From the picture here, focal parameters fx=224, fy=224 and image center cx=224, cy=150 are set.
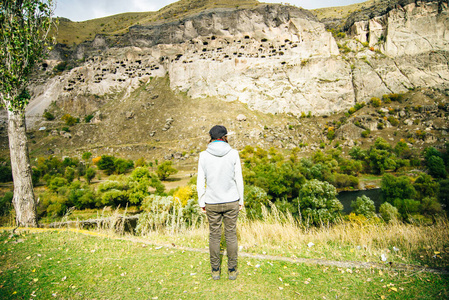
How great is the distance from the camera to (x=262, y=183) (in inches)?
1261

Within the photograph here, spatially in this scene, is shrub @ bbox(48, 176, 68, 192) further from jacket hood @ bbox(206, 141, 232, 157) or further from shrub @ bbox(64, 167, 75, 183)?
jacket hood @ bbox(206, 141, 232, 157)

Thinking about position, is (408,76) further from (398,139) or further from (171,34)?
(171,34)

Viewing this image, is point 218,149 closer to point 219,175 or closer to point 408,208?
point 219,175

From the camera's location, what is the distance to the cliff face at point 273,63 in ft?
200

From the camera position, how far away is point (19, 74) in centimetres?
876

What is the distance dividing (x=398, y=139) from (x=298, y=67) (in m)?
30.0

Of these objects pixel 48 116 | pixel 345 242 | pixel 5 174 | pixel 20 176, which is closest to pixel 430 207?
pixel 345 242

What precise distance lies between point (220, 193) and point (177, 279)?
65.6 inches

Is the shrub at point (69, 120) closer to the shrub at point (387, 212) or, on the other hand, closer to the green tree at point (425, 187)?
the shrub at point (387, 212)

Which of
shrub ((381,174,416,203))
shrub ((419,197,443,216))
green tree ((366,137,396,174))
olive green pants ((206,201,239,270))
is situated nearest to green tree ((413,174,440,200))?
shrub ((381,174,416,203))

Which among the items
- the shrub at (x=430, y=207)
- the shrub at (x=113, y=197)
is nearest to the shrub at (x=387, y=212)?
the shrub at (x=430, y=207)

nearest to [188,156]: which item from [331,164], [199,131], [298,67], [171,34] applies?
[199,131]

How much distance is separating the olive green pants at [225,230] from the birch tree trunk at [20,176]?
8133 mm

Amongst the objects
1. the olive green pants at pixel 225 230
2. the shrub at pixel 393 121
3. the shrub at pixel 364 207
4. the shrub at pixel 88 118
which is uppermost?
the shrub at pixel 88 118
